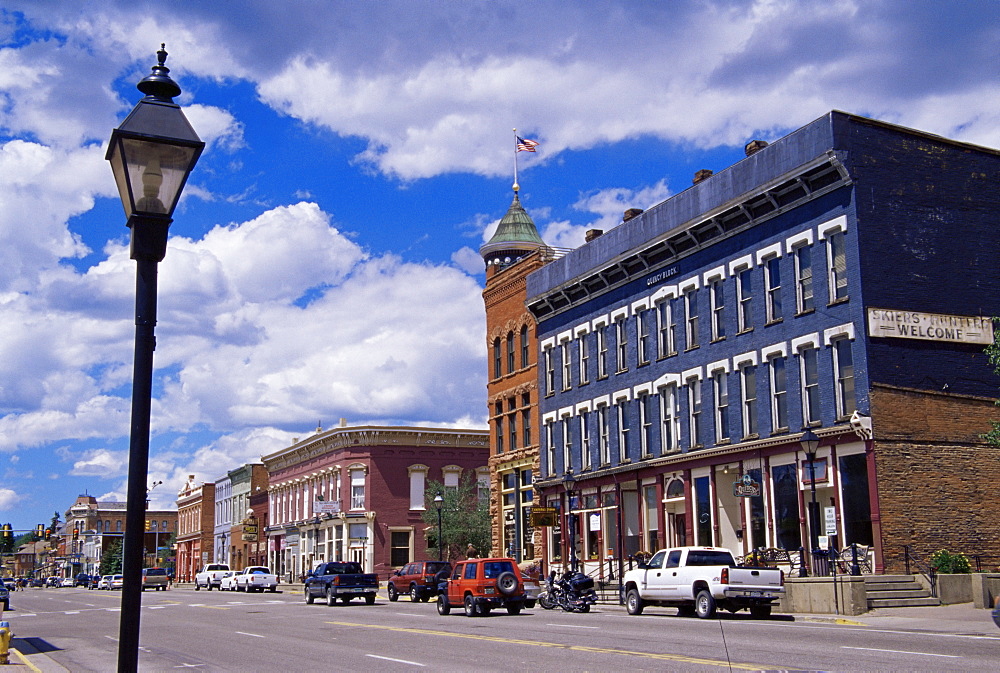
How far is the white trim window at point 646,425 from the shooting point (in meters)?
43.4

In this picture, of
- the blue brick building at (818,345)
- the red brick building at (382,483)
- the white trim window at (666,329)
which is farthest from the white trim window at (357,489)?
the white trim window at (666,329)

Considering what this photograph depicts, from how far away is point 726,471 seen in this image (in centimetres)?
3834

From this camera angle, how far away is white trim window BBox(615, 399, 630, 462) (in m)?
45.1

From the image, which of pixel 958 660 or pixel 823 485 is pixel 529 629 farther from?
pixel 823 485

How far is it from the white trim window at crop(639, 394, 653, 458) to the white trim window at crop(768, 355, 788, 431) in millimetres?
7826

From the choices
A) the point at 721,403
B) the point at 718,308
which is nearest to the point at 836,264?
the point at 718,308

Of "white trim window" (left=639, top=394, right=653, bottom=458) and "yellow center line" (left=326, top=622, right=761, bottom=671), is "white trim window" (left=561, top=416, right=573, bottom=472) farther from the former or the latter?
"yellow center line" (left=326, top=622, right=761, bottom=671)

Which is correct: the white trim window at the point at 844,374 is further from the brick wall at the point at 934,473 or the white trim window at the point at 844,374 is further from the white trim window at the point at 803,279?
the white trim window at the point at 803,279

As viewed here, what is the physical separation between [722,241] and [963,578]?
586 inches

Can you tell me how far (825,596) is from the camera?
2805 centimetres

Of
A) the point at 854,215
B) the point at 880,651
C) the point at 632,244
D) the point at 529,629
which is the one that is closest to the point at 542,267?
the point at 632,244

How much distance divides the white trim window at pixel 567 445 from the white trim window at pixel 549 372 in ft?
6.02

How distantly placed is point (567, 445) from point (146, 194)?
44.0 m

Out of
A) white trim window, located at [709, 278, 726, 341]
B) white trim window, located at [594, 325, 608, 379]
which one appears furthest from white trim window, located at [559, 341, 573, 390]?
white trim window, located at [709, 278, 726, 341]
